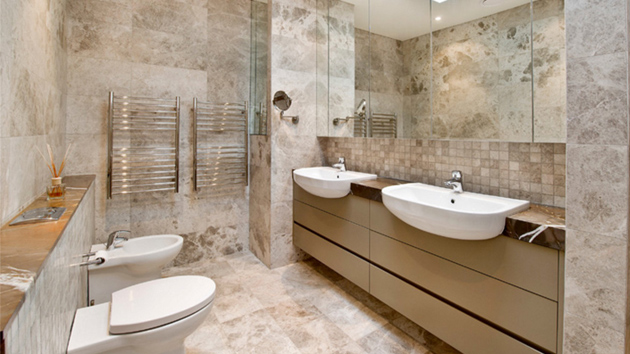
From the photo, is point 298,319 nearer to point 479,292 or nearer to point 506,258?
point 479,292

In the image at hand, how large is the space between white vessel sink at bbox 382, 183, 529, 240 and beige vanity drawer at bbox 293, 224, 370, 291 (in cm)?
66

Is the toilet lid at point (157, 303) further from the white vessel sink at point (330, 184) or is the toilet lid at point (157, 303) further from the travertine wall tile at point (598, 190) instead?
the travertine wall tile at point (598, 190)

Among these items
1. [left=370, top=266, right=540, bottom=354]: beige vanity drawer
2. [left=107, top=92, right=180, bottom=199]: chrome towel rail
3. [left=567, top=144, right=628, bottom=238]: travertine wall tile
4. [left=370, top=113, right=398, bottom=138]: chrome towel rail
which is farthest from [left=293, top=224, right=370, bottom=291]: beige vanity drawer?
[left=567, top=144, right=628, bottom=238]: travertine wall tile

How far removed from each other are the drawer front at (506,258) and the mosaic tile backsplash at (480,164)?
43cm

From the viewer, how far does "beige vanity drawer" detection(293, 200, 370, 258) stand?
2146mm

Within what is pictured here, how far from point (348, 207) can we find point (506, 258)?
1096 millimetres

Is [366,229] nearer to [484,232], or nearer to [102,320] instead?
[484,232]

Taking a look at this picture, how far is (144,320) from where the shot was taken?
132cm

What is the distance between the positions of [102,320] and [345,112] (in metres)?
2.23

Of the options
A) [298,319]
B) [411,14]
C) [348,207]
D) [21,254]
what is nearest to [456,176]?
[348,207]

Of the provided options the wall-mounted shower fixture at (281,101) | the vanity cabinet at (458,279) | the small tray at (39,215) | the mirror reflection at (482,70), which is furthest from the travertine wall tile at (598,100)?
the wall-mounted shower fixture at (281,101)

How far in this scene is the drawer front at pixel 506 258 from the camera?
118 centimetres

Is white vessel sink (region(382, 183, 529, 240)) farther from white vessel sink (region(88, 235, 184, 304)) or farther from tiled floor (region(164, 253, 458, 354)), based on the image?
white vessel sink (region(88, 235, 184, 304))

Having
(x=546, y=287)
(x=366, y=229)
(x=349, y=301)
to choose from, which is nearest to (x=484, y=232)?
(x=546, y=287)
